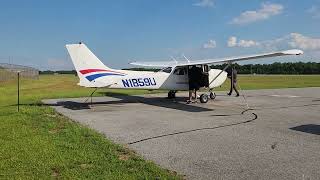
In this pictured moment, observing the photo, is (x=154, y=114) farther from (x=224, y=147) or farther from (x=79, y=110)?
(x=224, y=147)

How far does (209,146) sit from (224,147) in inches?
13.9

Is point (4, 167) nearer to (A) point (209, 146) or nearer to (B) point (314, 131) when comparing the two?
(A) point (209, 146)

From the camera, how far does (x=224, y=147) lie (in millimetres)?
8617

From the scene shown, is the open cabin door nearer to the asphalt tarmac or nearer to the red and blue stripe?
the asphalt tarmac

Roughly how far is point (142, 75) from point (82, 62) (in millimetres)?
3223

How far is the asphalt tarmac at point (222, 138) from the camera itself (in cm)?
682

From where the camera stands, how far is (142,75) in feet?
63.2

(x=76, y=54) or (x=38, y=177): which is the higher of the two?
(x=76, y=54)

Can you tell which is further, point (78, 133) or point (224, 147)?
point (78, 133)

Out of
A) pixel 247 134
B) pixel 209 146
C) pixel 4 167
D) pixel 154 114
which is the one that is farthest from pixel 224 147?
pixel 154 114

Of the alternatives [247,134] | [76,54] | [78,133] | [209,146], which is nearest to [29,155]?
[78,133]

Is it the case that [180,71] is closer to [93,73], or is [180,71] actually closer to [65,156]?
[93,73]

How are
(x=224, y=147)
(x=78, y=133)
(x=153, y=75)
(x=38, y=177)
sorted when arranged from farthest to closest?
(x=153, y=75)
(x=78, y=133)
(x=224, y=147)
(x=38, y=177)

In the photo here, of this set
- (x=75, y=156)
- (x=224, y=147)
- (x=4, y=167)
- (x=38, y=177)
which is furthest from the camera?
(x=224, y=147)
